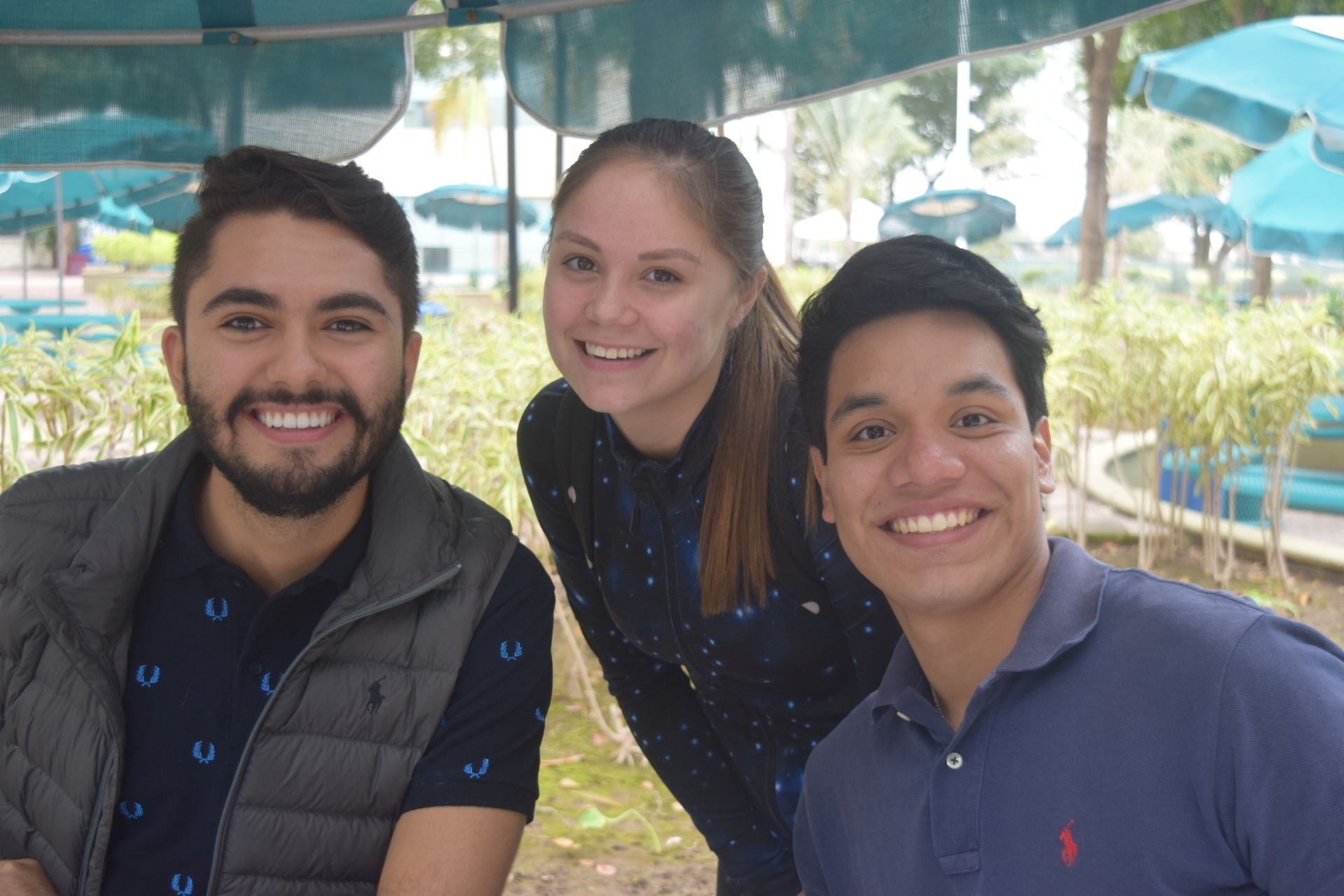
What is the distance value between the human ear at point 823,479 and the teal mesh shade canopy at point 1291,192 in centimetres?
1074

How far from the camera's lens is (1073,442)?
6.24 meters

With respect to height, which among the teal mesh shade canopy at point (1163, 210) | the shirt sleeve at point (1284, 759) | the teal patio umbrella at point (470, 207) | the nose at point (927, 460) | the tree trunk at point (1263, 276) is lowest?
the shirt sleeve at point (1284, 759)

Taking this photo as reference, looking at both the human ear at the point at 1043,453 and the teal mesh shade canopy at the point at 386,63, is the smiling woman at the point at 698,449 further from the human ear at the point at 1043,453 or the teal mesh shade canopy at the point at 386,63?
the teal mesh shade canopy at the point at 386,63

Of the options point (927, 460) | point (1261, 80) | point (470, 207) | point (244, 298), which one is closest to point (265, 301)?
point (244, 298)

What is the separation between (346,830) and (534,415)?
947 millimetres

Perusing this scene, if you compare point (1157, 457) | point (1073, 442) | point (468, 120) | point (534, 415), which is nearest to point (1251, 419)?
point (1157, 457)

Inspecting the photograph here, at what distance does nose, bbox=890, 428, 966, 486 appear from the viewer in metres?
1.59

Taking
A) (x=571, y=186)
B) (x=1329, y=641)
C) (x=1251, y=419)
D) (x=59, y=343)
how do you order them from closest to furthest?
1. (x=1329, y=641)
2. (x=571, y=186)
3. (x=59, y=343)
4. (x=1251, y=419)

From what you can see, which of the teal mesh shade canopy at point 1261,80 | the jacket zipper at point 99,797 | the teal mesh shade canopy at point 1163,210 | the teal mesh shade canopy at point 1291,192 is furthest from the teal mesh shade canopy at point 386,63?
the teal mesh shade canopy at point 1163,210

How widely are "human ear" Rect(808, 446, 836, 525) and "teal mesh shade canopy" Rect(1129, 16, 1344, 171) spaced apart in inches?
220

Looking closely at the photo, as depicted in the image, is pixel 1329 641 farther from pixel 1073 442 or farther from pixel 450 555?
pixel 1073 442

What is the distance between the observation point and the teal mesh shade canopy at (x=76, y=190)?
13.0m

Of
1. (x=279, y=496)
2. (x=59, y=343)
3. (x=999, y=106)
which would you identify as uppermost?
(x=999, y=106)

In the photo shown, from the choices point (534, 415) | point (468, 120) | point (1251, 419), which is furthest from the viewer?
point (468, 120)
